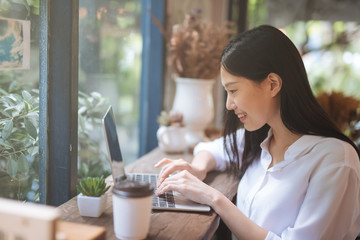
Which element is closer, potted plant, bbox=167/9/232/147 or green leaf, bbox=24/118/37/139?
green leaf, bbox=24/118/37/139

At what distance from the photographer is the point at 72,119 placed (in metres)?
1.33

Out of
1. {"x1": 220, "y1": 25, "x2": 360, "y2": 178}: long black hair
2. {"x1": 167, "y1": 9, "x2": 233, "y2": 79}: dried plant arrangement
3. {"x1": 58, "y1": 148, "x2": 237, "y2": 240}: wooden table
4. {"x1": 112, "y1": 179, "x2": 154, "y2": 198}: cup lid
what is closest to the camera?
{"x1": 112, "y1": 179, "x2": 154, "y2": 198}: cup lid

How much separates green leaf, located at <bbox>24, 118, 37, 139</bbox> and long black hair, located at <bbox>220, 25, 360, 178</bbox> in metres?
0.68

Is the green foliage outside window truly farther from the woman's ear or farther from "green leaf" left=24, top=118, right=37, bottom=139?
the woman's ear

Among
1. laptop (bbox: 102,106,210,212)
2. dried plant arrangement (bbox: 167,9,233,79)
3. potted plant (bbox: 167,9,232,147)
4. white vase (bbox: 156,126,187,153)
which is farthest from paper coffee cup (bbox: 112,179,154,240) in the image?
dried plant arrangement (bbox: 167,9,233,79)

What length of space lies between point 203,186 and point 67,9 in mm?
718

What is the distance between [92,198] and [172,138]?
90cm

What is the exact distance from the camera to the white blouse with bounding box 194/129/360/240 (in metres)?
1.18

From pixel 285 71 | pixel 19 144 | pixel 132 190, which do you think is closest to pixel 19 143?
Answer: pixel 19 144

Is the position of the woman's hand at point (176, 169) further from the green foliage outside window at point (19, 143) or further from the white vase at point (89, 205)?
the green foliage outside window at point (19, 143)

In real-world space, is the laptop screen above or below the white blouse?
above

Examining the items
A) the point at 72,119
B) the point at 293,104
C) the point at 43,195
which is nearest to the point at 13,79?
the point at 72,119

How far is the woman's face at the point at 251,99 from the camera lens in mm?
1369

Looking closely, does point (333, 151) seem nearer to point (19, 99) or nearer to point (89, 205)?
point (89, 205)
